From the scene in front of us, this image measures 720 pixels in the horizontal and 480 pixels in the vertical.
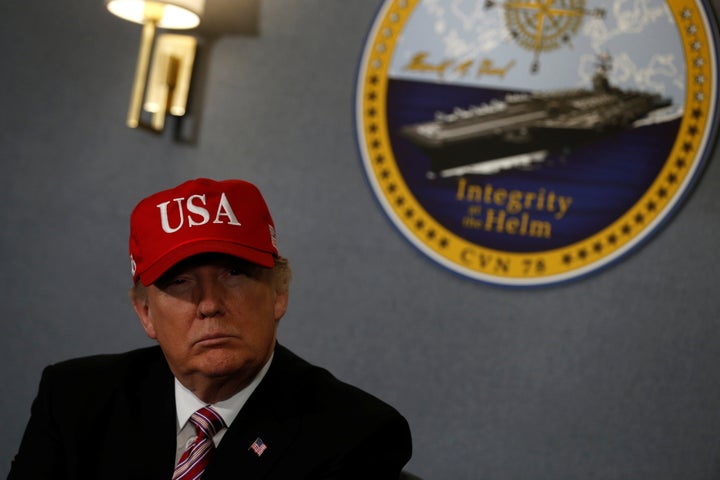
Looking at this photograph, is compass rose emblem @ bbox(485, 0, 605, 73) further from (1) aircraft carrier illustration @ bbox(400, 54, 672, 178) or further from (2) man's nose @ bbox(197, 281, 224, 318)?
(2) man's nose @ bbox(197, 281, 224, 318)

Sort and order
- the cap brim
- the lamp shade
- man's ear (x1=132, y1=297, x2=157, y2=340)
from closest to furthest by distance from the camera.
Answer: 1. the cap brim
2. man's ear (x1=132, y1=297, x2=157, y2=340)
3. the lamp shade

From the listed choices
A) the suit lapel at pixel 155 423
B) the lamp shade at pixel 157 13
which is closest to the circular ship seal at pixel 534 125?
the lamp shade at pixel 157 13

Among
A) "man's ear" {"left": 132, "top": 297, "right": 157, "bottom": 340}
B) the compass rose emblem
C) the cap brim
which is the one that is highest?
the compass rose emblem

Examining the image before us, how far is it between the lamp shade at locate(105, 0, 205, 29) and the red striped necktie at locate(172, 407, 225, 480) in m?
1.67

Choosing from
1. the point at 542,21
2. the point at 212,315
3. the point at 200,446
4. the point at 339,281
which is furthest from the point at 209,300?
the point at 542,21

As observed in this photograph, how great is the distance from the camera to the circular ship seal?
2426mm

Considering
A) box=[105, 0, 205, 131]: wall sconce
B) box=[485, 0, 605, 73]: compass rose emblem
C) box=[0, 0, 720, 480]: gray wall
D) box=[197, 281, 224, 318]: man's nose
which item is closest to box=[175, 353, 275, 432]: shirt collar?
box=[197, 281, 224, 318]: man's nose

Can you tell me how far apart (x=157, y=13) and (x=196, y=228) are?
1.67 m

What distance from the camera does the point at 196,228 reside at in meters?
1.33

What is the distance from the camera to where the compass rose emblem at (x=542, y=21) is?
8.27 feet

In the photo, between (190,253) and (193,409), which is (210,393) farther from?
(190,253)

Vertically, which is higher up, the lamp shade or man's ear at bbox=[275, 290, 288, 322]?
the lamp shade

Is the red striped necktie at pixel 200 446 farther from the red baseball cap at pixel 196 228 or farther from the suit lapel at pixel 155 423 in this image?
the red baseball cap at pixel 196 228

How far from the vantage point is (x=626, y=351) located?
245 cm
